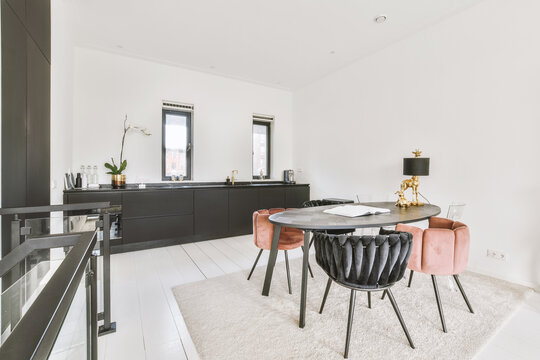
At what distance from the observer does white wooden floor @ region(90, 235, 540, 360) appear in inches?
64.9

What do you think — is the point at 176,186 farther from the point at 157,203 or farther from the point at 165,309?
the point at 165,309

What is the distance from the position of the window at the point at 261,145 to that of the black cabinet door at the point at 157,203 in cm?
183

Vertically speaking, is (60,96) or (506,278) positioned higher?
(60,96)

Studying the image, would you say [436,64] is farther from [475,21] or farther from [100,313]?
[100,313]

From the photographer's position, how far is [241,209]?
4484 millimetres

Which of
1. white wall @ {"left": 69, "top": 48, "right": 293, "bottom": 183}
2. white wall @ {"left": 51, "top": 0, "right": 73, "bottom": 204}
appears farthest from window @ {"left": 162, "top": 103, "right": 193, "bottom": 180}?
white wall @ {"left": 51, "top": 0, "right": 73, "bottom": 204}

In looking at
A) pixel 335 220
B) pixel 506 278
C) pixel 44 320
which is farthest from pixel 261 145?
pixel 44 320

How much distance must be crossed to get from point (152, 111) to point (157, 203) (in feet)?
5.30

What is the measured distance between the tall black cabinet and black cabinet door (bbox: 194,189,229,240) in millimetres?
1957

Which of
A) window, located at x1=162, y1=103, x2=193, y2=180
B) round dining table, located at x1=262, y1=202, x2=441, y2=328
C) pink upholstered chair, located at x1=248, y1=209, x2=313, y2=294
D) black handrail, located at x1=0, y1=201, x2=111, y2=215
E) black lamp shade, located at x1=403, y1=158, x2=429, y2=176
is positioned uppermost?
window, located at x1=162, y1=103, x2=193, y2=180

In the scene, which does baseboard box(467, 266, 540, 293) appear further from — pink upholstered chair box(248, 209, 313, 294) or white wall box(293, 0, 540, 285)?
pink upholstered chair box(248, 209, 313, 294)

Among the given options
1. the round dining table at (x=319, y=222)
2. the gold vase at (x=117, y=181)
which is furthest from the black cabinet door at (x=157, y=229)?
the round dining table at (x=319, y=222)

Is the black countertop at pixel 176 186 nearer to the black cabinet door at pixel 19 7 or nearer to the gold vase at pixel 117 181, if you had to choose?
the gold vase at pixel 117 181

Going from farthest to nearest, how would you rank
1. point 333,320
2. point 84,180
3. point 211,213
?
1. point 211,213
2. point 84,180
3. point 333,320
